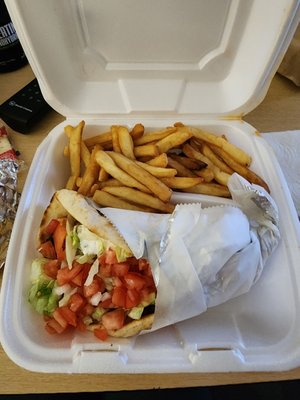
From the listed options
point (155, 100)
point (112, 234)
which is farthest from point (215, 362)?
point (155, 100)

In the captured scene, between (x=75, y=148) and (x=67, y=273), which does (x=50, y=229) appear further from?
(x=75, y=148)

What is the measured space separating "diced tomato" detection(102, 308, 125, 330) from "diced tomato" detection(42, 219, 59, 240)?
0.71 feet

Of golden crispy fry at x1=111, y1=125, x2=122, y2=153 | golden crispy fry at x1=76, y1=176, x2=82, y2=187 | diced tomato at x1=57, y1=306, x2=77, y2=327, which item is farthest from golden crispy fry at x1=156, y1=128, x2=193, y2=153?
diced tomato at x1=57, y1=306, x2=77, y2=327

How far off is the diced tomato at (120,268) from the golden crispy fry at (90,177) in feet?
0.75

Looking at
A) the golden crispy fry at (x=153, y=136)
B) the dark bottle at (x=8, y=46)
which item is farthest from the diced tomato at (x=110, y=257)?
the dark bottle at (x=8, y=46)

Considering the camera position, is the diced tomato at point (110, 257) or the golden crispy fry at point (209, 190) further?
the golden crispy fry at point (209, 190)

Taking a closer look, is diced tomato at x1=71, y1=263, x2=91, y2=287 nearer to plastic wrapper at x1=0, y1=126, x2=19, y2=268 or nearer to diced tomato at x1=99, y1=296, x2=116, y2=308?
diced tomato at x1=99, y1=296, x2=116, y2=308

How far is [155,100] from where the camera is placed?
928 mm

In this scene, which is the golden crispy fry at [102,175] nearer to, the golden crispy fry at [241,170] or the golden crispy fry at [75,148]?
the golden crispy fry at [75,148]

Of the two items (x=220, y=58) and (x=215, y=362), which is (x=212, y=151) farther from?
(x=215, y=362)

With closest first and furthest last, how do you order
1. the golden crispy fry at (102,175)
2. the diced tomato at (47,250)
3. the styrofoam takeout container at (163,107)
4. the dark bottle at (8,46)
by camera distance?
the styrofoam takeout container at (163,107)
the diced tomato at (47,250)
the golden crispy fry at (102,175)
the dark bottle at (8,46)

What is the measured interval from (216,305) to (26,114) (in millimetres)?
819

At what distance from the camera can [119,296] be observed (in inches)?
27.0

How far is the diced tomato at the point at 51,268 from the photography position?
715mm
